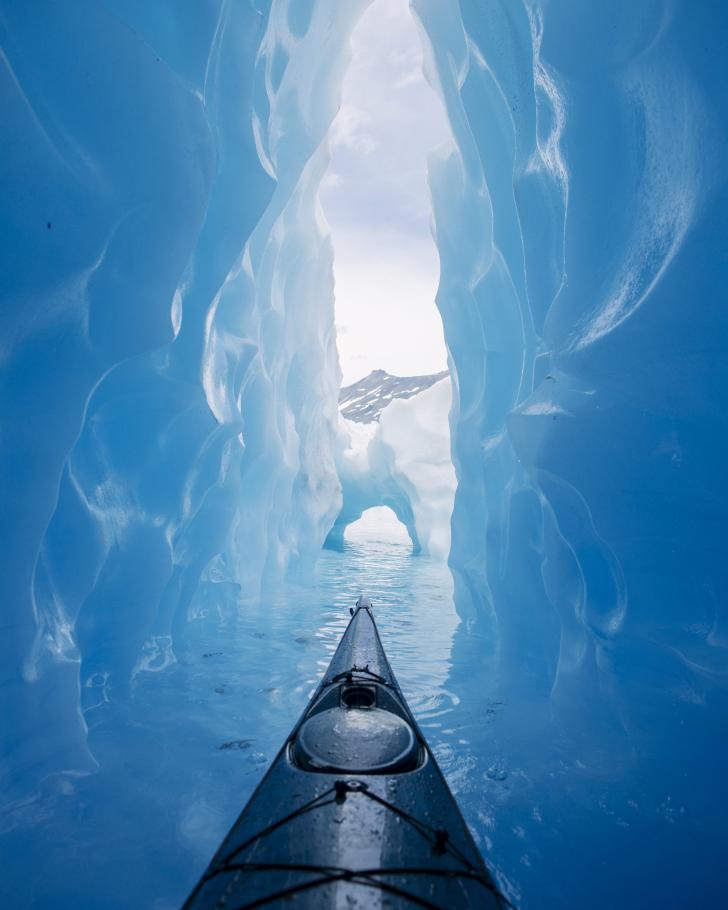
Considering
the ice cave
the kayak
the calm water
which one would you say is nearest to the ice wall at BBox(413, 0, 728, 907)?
the ice cave

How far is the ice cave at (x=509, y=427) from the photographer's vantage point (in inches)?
98.0

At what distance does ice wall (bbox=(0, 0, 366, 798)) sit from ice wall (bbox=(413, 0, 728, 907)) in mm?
2207

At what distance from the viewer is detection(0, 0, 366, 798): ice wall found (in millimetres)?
2545

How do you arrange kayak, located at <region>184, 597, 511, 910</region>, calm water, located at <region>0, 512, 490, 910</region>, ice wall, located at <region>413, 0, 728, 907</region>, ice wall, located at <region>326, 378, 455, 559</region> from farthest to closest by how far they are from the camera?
ice wall, located at <region>326, 378, 455, 559</region> → ice wall, located at <region>413, 0, 728, 907</region> → calm water, located at <region>0, 512, 490, 910</region> → kayak, located at <region>184, 597, 511, 910</region>

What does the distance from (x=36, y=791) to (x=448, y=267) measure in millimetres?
7235

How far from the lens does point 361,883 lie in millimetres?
1365

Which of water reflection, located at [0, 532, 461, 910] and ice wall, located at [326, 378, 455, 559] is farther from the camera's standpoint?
ice wall, located at [326, 378, 455, 559]

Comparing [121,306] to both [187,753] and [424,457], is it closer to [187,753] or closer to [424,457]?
[187,753]

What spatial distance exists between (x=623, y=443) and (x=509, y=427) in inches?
47.3

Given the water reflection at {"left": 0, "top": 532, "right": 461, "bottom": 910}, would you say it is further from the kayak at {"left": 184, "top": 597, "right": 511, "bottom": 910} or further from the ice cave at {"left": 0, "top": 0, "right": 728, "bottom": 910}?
the kayak at {"left": 184, "top": 597, "right": 511, "bottom": 910}

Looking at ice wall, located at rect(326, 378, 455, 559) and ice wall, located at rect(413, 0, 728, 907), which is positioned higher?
ice wall, located at rect(326, 378, 455, 559)

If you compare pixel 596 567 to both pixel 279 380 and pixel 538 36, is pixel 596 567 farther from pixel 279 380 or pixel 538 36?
pixel 279 380

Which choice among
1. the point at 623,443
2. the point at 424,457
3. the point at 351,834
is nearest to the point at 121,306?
the point at 351,834

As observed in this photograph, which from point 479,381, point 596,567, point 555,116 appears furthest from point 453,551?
point 555,116
